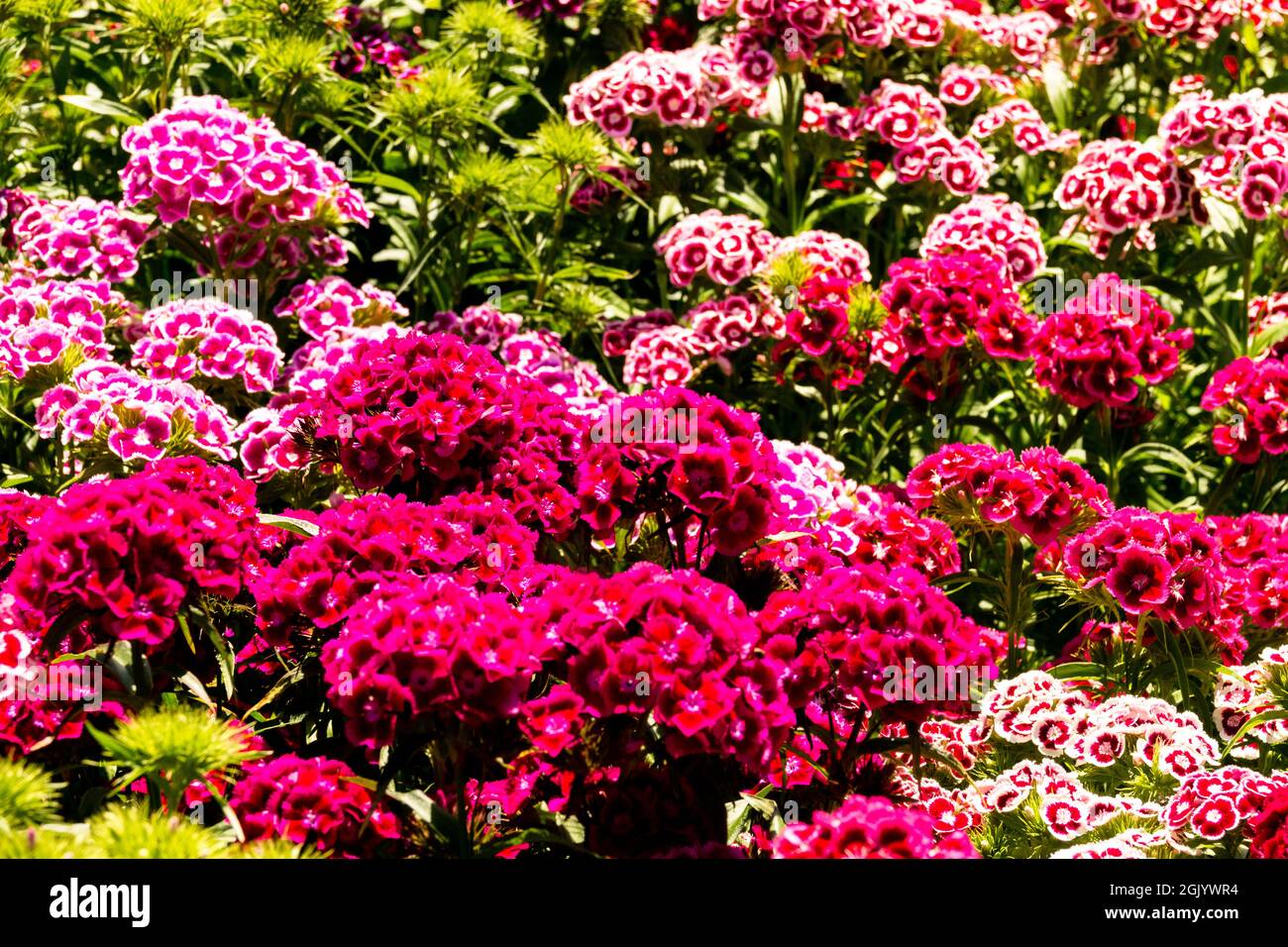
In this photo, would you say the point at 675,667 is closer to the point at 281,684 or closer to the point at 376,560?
the point at 376,560

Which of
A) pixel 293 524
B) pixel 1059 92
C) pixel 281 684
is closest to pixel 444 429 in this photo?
pixel 293 524

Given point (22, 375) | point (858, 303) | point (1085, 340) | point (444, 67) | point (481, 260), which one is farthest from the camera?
point (481, 260)

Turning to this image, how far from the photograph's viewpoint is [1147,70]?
6.23 m

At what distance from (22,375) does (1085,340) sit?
2.97 m

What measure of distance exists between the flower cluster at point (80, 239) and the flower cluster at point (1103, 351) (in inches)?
111

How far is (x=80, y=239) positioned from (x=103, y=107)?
1.92 ft

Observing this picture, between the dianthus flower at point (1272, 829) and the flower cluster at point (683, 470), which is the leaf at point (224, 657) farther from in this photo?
the dianthus flower at point (1272, 829)

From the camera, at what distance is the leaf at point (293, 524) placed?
3.26 m

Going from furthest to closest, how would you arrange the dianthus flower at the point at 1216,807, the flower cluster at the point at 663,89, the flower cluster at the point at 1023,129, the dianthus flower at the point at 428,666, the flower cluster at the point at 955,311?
the flower cluster at the point at 1023,129 < the flower cluster at the point at 663,89 < the flower cluster at the point at 955,311 < the dianthus flower at the point at 1216,807 < the dianthus flower at the point at 428,666

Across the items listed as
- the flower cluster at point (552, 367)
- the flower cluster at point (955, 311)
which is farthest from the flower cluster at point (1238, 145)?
the flower cluster at point (552, 367)

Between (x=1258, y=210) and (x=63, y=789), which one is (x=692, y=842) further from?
(x=1258, y=210)

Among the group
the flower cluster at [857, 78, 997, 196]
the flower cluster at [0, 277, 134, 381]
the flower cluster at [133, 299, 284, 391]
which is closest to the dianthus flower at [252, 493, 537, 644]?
the flower cluster at [133, 299, 284, 391]

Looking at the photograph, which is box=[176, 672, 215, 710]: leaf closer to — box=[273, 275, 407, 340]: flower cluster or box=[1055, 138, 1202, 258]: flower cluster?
box=[273, 275, 407, 340]: flower cluster
